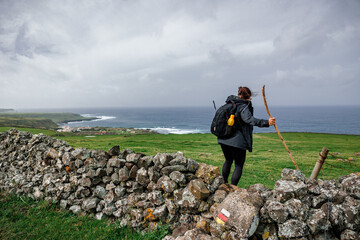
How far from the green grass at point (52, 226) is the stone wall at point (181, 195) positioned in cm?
27

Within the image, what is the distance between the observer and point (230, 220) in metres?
3.81

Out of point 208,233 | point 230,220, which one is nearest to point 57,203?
point 208,233

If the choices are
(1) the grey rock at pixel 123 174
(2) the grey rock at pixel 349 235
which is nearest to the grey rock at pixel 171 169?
(1) the grey rock at pixel 123 174

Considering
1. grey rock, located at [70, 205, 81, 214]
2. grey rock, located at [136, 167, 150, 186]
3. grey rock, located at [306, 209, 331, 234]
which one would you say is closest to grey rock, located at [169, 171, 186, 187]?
grey rock, located at [136, 167, 150, 186]

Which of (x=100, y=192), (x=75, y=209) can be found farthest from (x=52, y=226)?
(x=100, y=192)

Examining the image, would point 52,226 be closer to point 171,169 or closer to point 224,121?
point 171,169

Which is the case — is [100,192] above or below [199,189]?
below

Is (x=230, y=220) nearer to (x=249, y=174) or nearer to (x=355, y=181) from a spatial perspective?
(x=355, y=181)

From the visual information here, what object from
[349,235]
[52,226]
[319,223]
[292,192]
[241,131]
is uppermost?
[241,131]

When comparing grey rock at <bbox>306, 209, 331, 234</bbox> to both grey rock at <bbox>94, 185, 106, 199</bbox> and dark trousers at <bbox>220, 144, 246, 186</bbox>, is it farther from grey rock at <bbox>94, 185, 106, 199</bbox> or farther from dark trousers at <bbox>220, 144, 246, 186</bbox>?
grey rock at <bbox>94, 185, 106, 199</bbox>

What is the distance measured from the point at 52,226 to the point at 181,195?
13.5 ft

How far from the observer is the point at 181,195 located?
4.86 meters

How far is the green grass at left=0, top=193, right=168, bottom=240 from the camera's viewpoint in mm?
4839

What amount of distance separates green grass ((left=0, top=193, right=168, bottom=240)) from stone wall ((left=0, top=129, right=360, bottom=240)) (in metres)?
0.27
